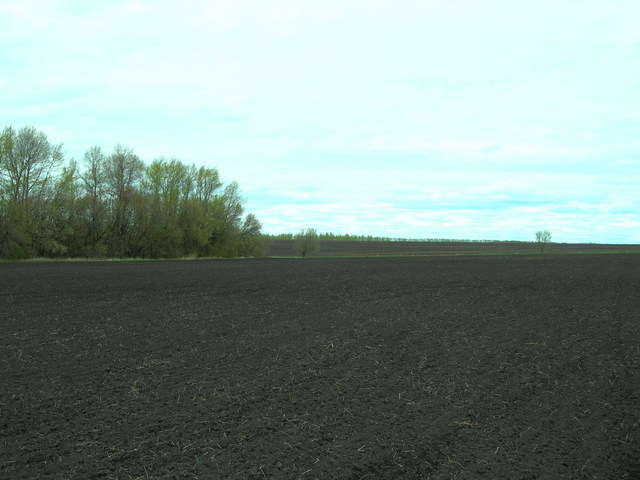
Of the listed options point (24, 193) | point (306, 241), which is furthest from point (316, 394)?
point (306, 241)

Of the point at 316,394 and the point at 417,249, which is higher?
the point at 417,249

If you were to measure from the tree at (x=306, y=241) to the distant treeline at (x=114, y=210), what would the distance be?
988cm

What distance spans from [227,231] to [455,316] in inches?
1901

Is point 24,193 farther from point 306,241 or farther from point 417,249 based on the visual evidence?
point 417,249

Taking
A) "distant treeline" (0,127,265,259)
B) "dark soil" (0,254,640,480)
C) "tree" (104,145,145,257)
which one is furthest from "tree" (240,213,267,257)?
"dark soil" (0,254,640,480)

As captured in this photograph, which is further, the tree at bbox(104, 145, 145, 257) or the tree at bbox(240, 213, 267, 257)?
the tree at bbox(240, 213, 267, 257)

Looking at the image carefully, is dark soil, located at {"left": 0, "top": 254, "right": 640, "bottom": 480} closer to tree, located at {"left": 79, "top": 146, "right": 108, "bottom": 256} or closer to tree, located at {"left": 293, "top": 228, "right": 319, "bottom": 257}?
tree, located at {"left": 79, "top": 146, "right": 108, "bottom": 256}

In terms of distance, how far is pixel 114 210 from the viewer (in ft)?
165

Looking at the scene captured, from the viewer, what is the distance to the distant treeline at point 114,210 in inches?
1677

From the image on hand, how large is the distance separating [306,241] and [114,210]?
29352 millimetres

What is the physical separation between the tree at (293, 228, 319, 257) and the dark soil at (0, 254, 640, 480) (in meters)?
56.4

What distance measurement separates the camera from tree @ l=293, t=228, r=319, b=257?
7194cm

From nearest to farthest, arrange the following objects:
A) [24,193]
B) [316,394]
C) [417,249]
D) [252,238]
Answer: [316,394]
[24,193]
[252,238]
[417,249]

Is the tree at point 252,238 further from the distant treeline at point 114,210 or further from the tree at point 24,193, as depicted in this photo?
the tree at point 24,193
